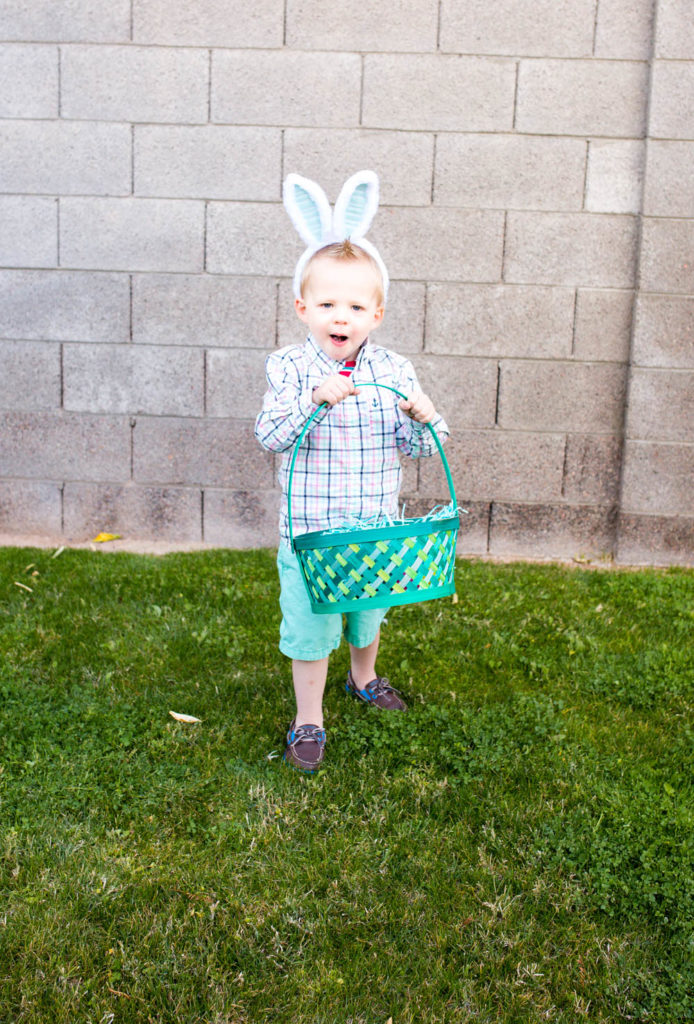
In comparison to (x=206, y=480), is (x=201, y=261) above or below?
above

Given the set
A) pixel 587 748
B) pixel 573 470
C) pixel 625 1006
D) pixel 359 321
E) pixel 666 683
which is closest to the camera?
pixel 625 1006

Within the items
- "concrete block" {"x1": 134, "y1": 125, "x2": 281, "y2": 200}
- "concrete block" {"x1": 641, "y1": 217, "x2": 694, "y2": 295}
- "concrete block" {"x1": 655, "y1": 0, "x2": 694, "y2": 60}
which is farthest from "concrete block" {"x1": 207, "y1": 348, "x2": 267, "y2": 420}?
"concrete block" {"x1": 655, "y1": 0, "x2": 694, "y2": 60}

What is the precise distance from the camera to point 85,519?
16.3ft

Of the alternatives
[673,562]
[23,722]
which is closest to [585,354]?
[673,562]

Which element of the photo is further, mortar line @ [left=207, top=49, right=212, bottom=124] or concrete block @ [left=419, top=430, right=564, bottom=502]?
concrete block @ [left=419, top=430, right=564, bottom=502]

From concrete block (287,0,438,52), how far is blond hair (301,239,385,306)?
8.02 feet

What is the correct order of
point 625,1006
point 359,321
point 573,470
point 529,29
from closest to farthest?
point 625,1006 < point 359,321 < point 529,29 < point 573,470

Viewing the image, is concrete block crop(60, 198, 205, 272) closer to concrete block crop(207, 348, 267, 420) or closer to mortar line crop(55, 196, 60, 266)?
mortar line crop(55, 196, 60, 266)

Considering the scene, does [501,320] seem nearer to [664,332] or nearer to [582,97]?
[664,332]

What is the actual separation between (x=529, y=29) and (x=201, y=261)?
6.56 feet

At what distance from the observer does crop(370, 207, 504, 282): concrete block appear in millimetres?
4562

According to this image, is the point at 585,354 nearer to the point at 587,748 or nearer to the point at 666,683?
the point at 666,683

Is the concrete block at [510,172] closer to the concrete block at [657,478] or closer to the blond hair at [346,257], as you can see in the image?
the concrete block at [657,478]

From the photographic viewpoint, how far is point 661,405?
183 inches
